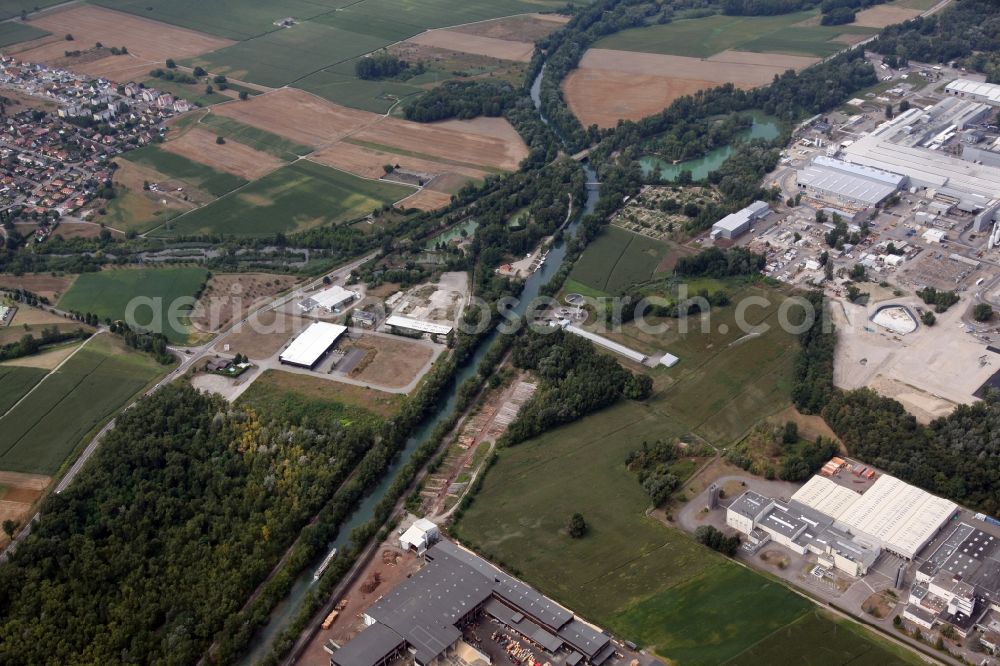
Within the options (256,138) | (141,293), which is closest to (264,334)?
(141,293)

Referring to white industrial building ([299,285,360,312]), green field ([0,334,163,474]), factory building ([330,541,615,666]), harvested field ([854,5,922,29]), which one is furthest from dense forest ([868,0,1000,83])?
green field ([0,334,163,474])

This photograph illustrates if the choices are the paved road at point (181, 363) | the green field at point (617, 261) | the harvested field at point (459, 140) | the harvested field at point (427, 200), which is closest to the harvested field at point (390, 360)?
the paved road at point (181, 363)

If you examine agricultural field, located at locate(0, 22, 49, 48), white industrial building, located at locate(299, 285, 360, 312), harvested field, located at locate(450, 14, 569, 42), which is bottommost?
white industrial building, located at locate(299, 285, 360, 312)

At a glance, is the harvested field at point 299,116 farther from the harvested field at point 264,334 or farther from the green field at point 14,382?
the green field at point 14,382

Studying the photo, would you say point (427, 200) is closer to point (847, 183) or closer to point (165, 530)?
point (847, 183)

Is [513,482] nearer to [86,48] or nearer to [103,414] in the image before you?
[103,414]

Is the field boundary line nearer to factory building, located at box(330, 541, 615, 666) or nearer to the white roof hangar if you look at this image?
the white roof hangar

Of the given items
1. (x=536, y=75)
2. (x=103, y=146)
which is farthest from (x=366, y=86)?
(x=103, y=146)
